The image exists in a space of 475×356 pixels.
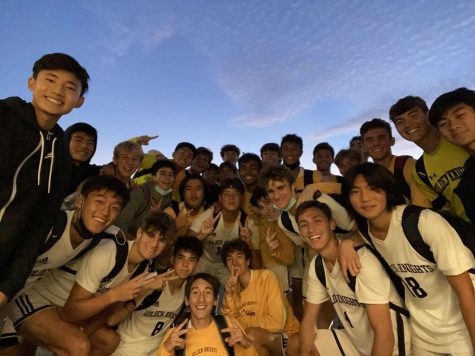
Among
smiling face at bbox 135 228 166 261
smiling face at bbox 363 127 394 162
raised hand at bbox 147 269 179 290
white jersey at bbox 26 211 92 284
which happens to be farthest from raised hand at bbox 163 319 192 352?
smiling face at bbox 363 127 394 162

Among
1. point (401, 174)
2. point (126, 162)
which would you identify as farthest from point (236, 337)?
point (126, 162)

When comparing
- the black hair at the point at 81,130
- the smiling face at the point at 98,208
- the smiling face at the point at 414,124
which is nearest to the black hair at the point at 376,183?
the smiling face at the point at 414,124

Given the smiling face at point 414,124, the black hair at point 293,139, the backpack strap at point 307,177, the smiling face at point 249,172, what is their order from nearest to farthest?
the smiling face at point 414,124 → the backpack strap at point 307,177 → the smiling face at point 249,172 → the black hair at point 293,139

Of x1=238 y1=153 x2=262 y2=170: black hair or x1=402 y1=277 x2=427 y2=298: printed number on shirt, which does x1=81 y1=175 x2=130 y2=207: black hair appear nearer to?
x1=238 y1=153 x2=262 y2=170: black hair

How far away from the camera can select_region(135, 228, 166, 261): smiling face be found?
4.19 m

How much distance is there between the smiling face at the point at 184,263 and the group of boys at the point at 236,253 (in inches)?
0.9

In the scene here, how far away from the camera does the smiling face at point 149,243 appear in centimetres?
419

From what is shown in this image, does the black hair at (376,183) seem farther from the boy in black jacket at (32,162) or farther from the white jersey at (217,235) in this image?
the boy in black jacket at (32,162)

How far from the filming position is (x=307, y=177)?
6426 mm

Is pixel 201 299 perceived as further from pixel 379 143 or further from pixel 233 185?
pixel 379 143

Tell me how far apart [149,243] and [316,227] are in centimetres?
231

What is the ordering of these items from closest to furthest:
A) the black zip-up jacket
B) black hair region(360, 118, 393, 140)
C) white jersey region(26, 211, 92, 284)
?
the black zip-up jacket → white jersey region(26, 211, 92, 284) → black hair region(360, 118, 393, 140)

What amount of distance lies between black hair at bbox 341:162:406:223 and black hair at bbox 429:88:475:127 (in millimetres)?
1089

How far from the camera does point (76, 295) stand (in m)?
3.79
